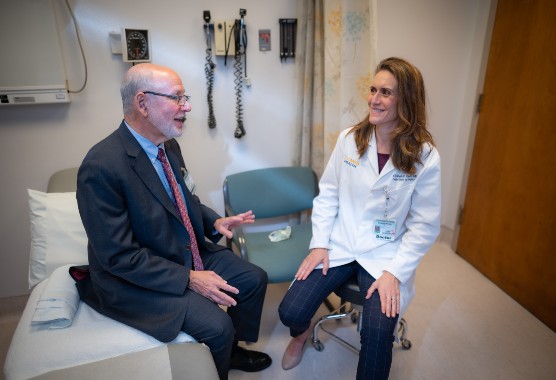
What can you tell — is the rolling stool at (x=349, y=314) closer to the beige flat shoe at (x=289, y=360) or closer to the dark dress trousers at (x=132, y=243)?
the beige flat shoe at (x=289, y=360)

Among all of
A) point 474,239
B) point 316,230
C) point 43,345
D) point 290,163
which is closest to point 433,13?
point 290,163

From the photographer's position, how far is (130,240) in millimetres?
1256

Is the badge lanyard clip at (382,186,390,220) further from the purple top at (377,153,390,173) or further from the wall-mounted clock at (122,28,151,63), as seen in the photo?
the wall-mounted clock at (122,28,151,63)

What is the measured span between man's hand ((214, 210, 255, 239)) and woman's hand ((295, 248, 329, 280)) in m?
0.33

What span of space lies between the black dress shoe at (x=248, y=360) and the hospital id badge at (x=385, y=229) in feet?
2.84

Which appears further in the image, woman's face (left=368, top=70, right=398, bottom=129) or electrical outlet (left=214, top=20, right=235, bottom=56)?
electrical outlet (left=214, top=20, right=235, bottom=56)

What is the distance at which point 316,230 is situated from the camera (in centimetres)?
173

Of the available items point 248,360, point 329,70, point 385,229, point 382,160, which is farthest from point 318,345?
point 329,70

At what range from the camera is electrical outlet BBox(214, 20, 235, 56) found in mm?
1980

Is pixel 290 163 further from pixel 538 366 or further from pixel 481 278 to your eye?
pixel 538 366

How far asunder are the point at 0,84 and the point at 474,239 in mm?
3153

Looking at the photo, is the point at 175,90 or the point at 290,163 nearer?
the point at 175,90

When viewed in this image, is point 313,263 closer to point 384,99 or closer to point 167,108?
point 384,99

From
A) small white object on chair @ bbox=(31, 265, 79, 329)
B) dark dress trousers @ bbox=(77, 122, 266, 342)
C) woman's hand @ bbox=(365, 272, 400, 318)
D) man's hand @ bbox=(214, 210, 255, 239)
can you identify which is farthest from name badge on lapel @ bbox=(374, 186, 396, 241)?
small white object on chair @ bbox=(31, 265, 79, 329)
